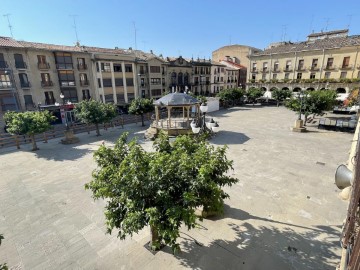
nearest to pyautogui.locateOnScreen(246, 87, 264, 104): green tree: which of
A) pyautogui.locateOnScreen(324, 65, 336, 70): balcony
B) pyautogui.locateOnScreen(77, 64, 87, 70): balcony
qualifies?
pyautogui.locateOnScreen(324, 65, 336, 70): balcony

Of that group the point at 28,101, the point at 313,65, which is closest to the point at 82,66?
the point at 28,101

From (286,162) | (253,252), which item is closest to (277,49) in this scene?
(286,162)

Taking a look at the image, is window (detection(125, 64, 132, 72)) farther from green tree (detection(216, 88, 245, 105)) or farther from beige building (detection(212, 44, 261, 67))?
beige building (detection(212, 44, 261, 67))

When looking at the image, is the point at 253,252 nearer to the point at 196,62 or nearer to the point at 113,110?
the point at 113,110

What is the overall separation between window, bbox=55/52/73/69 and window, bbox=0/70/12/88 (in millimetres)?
6484

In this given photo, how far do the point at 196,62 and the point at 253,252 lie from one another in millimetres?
47589

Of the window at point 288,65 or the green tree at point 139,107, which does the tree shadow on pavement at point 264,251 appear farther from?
the window at point 288,65

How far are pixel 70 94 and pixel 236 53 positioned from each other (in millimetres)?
50604

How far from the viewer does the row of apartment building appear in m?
27.2

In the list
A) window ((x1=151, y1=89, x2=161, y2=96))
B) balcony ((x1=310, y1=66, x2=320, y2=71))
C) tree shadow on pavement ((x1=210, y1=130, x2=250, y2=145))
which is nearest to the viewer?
tree shadow on pavement ((x1=210, y1=130, x2=250, y2=145))

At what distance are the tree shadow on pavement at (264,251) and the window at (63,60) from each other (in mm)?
33546

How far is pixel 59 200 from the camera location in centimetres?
→ 984

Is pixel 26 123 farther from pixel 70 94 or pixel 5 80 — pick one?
pixel 70 94

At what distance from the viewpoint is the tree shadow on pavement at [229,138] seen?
18188 mm
